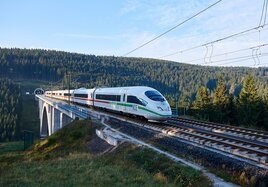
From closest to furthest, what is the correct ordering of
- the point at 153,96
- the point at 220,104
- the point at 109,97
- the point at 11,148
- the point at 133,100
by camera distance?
the point at 153,96
the point at 133,100
the point at 109,97
the point at 220,104
the point at 11,148

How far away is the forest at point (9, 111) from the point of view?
353 feet

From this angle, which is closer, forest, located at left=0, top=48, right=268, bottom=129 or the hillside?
forest, located at left=0, top=48, right=268, bottom=129

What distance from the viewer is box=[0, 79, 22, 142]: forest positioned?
4237 inches

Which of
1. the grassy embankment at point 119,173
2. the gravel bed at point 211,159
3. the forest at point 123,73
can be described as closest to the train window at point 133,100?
the gravel bed at point 211,159

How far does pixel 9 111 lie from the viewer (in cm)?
12700

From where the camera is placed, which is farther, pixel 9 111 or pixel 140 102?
pixel 9 111

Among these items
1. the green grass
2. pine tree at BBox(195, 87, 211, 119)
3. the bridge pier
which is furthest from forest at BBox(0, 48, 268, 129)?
pine tree at BBox(195, 87, 211, 119)

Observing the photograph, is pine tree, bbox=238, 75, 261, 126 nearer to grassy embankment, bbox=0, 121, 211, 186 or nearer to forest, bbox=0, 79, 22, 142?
grassy embankment, bbox=0, 121, 211, 186

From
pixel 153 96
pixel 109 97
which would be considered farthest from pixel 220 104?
pixel 153 96

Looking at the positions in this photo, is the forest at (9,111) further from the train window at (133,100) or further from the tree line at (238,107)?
the train window at (133,100)

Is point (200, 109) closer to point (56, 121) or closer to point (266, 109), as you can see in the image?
point (266, 109)

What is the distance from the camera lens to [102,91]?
121 ft

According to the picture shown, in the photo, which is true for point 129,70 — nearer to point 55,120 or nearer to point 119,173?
point 55,120

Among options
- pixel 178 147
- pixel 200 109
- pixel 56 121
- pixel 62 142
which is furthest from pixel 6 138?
pixel 178 147
